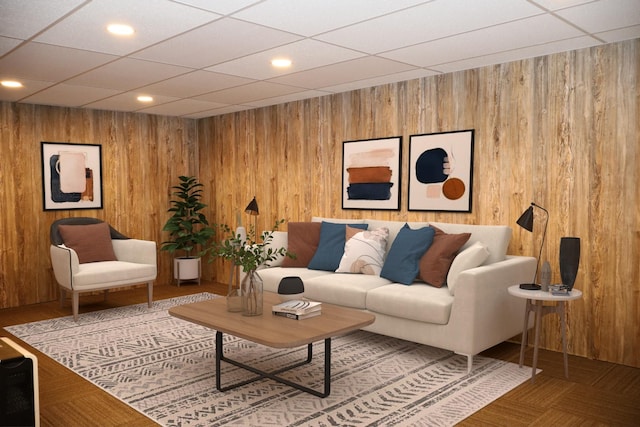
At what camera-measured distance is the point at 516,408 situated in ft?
9.94

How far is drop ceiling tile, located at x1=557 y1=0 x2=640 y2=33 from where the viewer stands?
2.91 m

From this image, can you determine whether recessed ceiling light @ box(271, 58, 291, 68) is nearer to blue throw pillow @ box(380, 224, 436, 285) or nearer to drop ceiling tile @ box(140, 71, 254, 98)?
drop ceiling tile @ box(140, 71, 254, 98)

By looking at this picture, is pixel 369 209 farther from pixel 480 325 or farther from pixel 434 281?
pixel 480 325

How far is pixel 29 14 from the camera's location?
115 inches

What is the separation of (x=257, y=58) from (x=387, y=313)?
2190 millimetres

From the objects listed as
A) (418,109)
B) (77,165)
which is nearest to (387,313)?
(418,109)

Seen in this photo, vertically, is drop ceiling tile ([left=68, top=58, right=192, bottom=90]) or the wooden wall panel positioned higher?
drop ceiling tile ([left=68, top=58, right=192, bottom=90])

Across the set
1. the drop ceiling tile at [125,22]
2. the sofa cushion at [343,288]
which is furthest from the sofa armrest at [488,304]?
the drop ceiling tile at [125,22]

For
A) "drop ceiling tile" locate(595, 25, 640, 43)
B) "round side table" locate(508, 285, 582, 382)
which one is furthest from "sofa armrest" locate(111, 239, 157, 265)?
"drop ceiling tile" locate(595, 25, 640, 43)

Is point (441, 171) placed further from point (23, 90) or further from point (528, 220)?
point (23, 90)

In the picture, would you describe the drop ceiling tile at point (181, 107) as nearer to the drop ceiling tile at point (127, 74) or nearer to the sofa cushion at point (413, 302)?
the drop ceiling tile at point (127, 74)

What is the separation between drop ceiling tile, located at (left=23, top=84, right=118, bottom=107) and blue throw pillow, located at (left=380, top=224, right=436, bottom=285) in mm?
3222

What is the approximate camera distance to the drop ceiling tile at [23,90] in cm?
478

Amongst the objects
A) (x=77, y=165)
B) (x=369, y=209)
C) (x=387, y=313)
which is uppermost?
(x=77, y=165)
